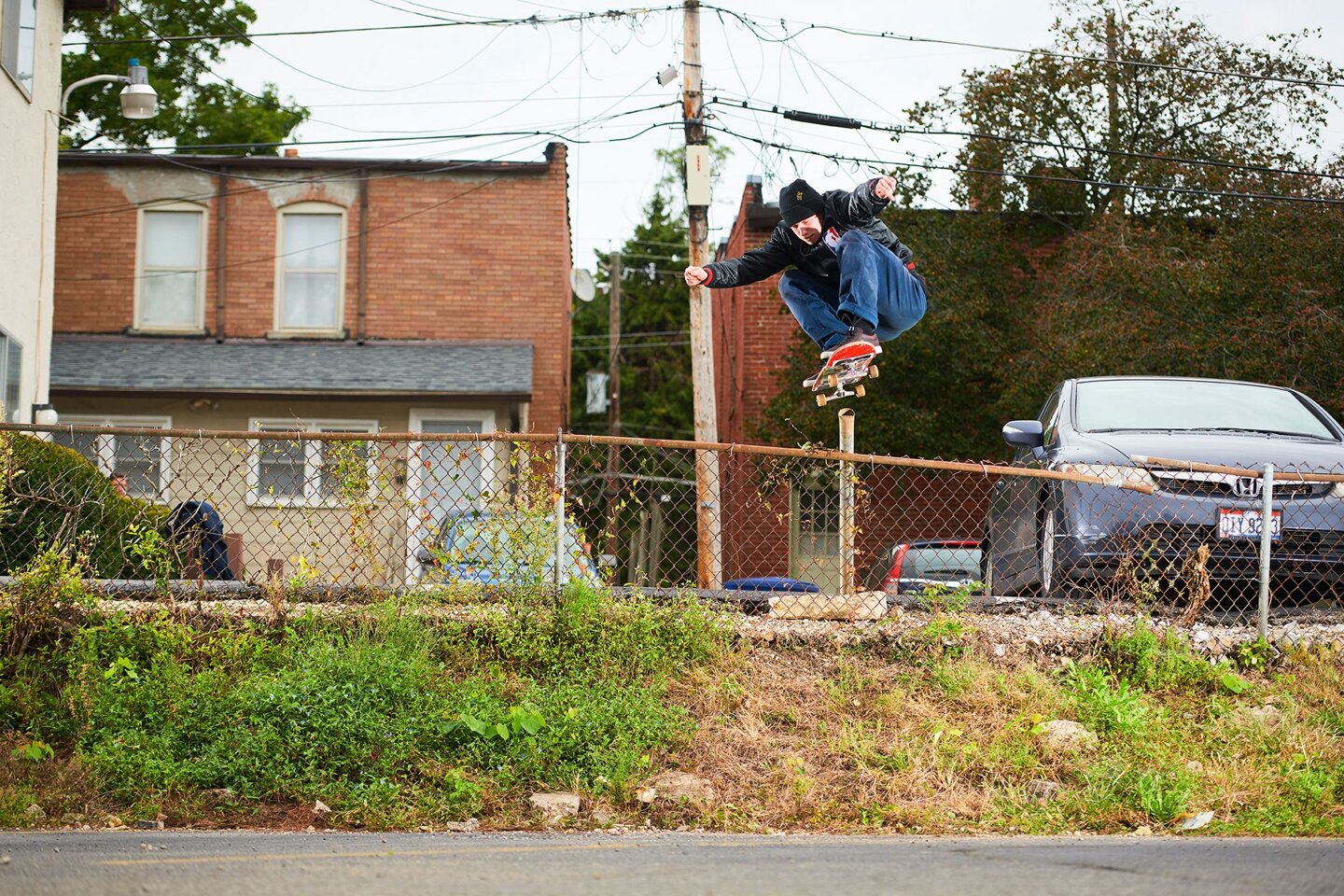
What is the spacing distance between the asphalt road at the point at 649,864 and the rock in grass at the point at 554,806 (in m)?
0.30

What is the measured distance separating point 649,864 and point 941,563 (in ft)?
23.5

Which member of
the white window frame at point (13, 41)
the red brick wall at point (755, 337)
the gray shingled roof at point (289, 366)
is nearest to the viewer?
the white window frame at point (13, 41)

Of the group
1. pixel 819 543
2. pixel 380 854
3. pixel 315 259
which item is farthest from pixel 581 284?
pixel 380 854

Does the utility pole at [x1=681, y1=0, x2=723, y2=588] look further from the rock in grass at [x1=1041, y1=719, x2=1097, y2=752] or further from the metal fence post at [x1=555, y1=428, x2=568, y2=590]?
the rock in grass at [x1=1041, y1=719, x2=1097, y2=752]

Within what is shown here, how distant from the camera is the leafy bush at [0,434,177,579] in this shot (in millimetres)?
7656

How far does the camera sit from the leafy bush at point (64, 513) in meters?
7.66

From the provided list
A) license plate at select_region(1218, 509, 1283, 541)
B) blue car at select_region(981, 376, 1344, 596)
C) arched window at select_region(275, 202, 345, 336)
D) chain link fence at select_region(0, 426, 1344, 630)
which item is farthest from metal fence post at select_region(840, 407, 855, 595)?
arched window at select_region(275, 202, 345, 336)

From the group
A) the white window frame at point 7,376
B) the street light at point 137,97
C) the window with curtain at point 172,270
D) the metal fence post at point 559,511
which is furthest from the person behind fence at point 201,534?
the window with curtain at point 172,270

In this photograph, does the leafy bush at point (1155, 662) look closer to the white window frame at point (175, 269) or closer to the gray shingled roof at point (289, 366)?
the gray shingled roof at point (289, 366)

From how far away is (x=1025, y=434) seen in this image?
29.8ft

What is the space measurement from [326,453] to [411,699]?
6.63 ft

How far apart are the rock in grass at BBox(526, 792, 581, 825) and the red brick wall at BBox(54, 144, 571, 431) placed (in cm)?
1575

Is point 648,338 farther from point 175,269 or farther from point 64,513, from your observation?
point 64,513

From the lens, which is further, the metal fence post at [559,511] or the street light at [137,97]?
the street light at [137,97]
